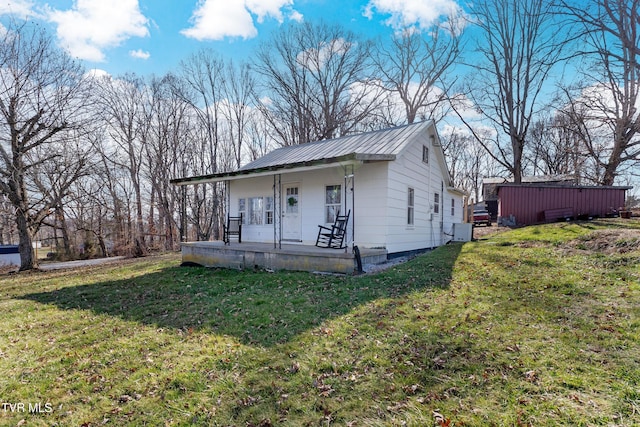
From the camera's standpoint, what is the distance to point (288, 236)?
10680mm

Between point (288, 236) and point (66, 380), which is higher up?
point (288, 236)

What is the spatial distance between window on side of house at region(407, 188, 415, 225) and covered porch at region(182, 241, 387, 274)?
209cm

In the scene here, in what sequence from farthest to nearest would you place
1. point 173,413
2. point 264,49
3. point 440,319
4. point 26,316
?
point 264,49
point 26,316
point 440,319
point 173,413

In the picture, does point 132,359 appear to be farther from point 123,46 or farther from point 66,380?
point 123,46

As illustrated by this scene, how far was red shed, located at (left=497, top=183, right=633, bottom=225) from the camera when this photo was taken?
1636 centimetres

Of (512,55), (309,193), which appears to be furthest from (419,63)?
(309,193)

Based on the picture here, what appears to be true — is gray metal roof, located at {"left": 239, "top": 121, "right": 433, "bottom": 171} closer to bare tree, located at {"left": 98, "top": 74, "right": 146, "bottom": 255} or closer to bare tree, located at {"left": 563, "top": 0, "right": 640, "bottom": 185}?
bare tree, located at {"left": 563, "top": 0, "right": 640, "bottom": 185}

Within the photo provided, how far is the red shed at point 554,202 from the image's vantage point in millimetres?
16359

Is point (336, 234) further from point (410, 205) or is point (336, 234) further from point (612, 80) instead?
point (612, 80)

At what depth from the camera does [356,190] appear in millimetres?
9297

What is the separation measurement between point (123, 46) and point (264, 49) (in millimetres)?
11084

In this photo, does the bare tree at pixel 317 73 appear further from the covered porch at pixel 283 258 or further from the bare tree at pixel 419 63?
the covered porch at pixel 283 258

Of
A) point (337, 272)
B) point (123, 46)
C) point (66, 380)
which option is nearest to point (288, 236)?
point (337, 272)

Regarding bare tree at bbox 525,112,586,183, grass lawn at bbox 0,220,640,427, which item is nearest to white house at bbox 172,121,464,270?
grass lawn at bbox 0,220,640,427
